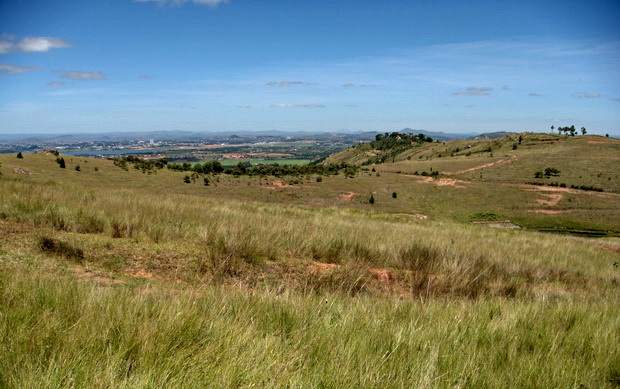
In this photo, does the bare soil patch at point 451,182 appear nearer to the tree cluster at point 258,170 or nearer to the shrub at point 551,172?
the tree cluster at point 258,170

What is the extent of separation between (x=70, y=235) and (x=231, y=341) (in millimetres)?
4781

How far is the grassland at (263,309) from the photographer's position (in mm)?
2334

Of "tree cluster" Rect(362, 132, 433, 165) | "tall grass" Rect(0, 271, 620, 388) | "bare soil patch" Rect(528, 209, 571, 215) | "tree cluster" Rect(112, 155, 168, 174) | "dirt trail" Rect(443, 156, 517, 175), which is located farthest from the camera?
"tree cluster" Rect(362, 132, 433, 165)

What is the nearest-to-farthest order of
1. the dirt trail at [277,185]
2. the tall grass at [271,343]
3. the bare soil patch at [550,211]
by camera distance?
the tall grass at [271,343], the dirt trail at [277,185], the bare soil patch at [550,211]

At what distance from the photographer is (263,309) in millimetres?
3477

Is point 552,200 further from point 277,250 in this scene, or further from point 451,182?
point 277,250

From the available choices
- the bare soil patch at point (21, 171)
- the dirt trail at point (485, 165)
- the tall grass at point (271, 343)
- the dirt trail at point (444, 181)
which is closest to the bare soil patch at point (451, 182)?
the dirt trail at point (444, 181)

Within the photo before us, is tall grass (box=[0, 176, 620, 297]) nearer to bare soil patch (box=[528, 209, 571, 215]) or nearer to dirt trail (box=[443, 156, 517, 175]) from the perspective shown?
bare soil patch (box=[528, 209, 571, 215])

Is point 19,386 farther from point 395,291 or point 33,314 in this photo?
point 395,291

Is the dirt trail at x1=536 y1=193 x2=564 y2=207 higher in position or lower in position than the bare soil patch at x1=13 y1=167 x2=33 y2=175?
lower

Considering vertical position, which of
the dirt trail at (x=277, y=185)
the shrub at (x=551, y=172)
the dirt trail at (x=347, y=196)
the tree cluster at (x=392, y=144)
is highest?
the tree cluster at (x=392, y=144)

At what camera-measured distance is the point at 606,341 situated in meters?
3.55

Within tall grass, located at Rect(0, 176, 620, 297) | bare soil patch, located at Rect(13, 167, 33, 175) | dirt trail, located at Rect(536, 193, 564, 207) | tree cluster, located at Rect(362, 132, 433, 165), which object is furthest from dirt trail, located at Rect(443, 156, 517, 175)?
tall grass, located at Rect(0, 176, 620, 297)

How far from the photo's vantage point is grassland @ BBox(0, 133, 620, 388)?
2.33 metres
